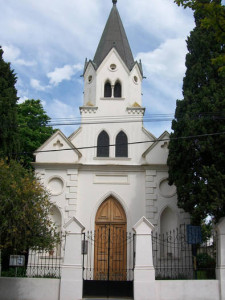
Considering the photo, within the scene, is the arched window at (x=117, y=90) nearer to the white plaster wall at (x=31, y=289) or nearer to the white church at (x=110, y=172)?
the white church at (x=110, y=172)

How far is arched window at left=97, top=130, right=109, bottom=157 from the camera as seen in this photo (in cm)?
2198

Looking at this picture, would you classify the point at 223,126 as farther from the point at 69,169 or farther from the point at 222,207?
the point at 69,169

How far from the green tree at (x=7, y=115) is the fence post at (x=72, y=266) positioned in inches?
231

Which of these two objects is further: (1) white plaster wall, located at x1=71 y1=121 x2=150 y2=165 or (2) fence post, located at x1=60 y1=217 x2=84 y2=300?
(1) white plaster wall, located at x1=71 y1=121 x2=150 y2=165

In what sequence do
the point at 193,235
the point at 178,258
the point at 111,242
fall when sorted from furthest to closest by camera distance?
the point at 111,242
the point at 178,258
the point at 193,235

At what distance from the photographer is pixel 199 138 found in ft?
54.0

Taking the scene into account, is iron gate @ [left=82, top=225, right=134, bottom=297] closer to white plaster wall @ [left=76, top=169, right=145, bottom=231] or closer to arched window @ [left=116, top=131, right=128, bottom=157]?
white plaster wall @ [left=76, top=169, right=145, bottom=231]

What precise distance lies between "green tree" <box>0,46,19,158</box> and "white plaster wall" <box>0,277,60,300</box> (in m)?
6.32

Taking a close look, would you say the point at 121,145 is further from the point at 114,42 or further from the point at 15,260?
the point at 15,260

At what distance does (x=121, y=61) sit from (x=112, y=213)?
10.3 m

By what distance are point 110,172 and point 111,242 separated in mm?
4039

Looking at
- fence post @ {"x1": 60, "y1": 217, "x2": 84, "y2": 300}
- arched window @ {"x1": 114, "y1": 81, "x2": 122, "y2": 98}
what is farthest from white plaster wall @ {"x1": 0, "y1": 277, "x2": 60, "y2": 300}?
arched window @ {"x1": 114, "y1": 81, "x2": 122, "y2": 98}

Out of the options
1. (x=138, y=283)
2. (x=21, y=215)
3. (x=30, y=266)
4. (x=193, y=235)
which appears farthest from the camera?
(x=30, y=266)

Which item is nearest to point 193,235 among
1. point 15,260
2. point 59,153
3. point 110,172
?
point 15,260
